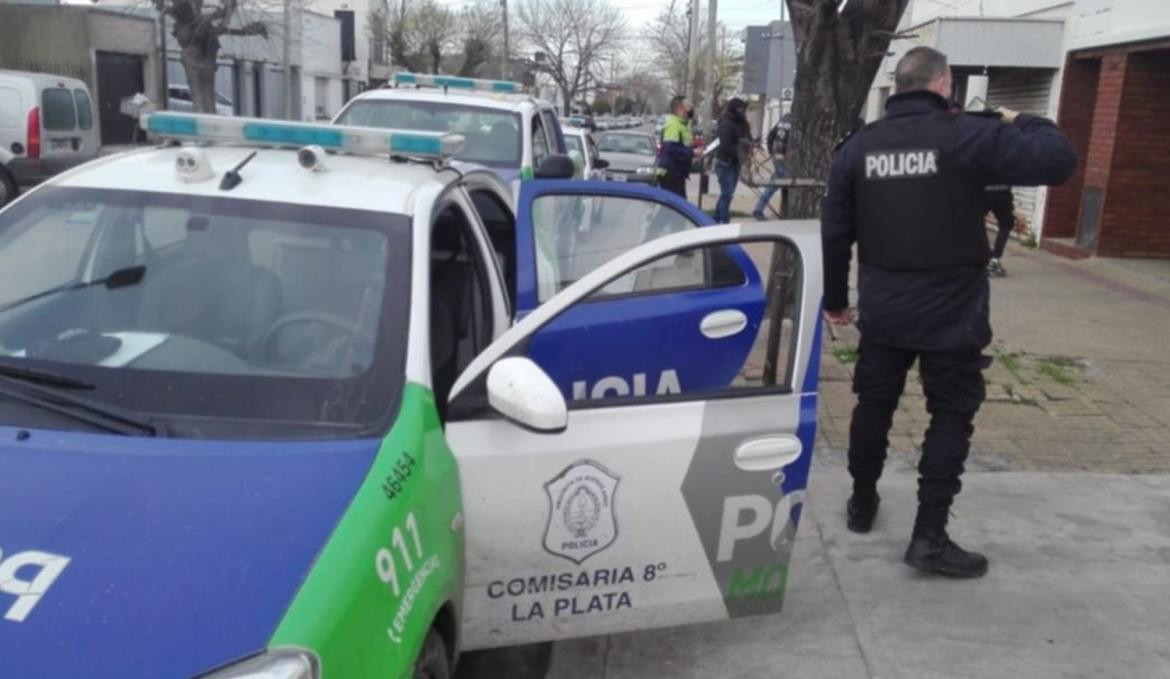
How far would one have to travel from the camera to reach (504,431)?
3.02 meters

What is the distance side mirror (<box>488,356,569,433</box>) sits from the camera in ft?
9.27

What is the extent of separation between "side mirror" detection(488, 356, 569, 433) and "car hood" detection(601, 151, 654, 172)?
20.7 m

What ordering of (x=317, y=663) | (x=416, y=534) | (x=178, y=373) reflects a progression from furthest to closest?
(x=178, y=373) → (x=416, y=534) → (x=317, y=663)

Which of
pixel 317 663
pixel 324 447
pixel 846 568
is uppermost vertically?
pixel 324 447

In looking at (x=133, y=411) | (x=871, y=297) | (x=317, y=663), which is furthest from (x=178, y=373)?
(x=871, y=297)

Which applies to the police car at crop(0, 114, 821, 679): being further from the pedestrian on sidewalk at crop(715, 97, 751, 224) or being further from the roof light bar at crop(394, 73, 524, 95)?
the pedestrian on sidewalk at crop(715, 97, 751, 224)

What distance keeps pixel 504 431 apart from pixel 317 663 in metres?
1.03

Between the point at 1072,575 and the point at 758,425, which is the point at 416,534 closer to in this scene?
the point at 758,425

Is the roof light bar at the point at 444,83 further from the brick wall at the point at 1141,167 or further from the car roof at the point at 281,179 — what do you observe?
the brick wall at the point at 1141,167

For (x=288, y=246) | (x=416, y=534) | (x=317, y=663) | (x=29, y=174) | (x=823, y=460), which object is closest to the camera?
(x=317, y=663)

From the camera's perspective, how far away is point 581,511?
3133 millimetres

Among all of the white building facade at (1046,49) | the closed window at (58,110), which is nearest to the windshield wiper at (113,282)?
the white building facade at (1046,49)

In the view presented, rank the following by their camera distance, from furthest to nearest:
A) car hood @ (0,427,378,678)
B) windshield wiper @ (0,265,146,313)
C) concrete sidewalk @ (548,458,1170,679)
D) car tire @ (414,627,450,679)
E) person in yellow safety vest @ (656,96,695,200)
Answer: person in yellow safety vest @ (656,96,695,200), concrete sidewalk @ (548,458,1170,679), windshield wiper @ (0,265,146,313), car tire @ (414,627,450,679), car hood @ (0,427,378,678)

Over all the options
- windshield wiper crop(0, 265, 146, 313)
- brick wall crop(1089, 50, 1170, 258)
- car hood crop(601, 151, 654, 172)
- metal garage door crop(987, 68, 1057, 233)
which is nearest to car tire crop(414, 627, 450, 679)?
windshield wiper crop(0, 265, 146, 313)
